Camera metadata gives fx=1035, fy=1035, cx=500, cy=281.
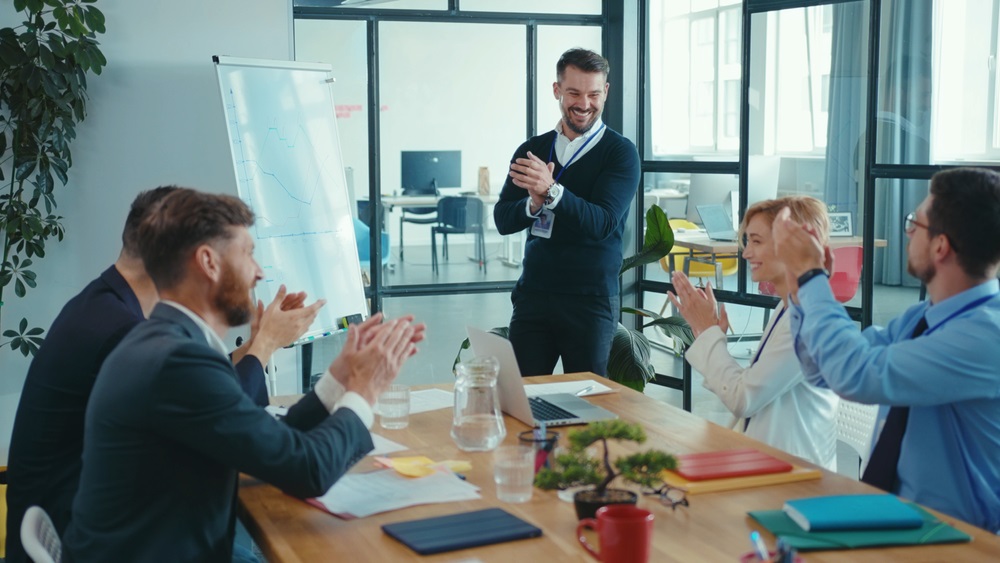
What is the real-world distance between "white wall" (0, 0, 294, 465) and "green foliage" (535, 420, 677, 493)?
3.62 metres

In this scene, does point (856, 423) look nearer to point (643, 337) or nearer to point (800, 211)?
point (800, 211)

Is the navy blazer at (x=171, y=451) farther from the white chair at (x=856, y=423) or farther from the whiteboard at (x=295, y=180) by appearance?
the whiteboard at (x=295, y=180)

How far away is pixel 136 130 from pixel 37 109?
0.55 m

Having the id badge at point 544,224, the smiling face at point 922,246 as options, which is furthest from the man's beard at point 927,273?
the id badge at point 544,224

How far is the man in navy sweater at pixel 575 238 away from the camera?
12.4 feet

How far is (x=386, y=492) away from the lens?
2.02m

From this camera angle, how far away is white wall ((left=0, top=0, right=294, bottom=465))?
4.72 metres

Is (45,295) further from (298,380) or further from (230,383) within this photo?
(230,383)

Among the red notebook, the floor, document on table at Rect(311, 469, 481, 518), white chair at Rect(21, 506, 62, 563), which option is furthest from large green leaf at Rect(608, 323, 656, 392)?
white chair at Rect(21, 506, 62, 563)

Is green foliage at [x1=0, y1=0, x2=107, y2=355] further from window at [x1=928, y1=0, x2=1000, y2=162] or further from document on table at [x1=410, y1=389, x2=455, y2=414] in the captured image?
window at [x1=928, y1=0, x2=1000, y2=162]

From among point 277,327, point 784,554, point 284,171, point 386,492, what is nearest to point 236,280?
point 386,492

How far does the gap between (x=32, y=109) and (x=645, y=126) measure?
2.98 metres

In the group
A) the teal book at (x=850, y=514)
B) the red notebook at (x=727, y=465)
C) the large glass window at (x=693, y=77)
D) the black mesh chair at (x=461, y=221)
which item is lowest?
the red notebook at (x=727, y=465)

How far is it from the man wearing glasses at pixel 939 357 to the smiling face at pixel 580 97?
1697 millimetres
